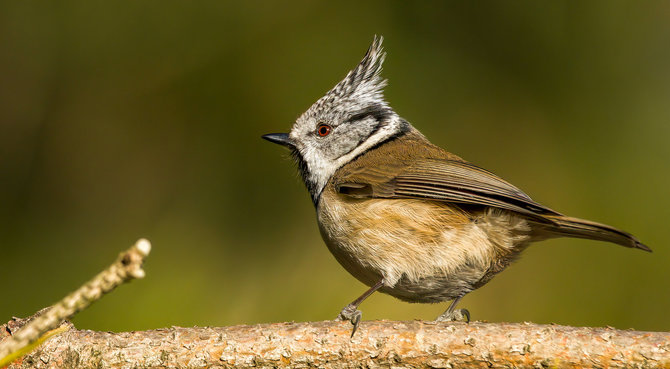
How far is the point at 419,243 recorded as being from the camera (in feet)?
9.73

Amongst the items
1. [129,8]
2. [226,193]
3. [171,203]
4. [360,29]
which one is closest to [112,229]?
[171,203]

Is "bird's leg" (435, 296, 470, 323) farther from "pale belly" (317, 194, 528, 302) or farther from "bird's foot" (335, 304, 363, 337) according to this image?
"bird's foot" (335, 304, 363, 337)

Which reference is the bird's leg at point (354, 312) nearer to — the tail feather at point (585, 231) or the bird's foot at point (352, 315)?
the bird's foot at point (352, 315)

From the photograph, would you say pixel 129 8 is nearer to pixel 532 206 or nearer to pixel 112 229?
pixel 112 229

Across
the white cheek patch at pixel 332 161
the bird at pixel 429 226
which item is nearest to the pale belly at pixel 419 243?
the bird at pixel 429 226

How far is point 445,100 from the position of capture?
3.43m

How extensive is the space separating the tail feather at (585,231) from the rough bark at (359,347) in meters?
0.43

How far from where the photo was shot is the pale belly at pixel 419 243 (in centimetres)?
295

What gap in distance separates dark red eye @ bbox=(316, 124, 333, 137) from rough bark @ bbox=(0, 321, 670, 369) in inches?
66.8

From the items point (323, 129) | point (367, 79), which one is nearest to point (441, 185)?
point (367, 79)

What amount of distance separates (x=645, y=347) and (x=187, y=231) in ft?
6.89

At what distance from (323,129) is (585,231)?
167 centimetres

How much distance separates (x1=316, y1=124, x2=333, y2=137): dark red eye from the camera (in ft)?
12.6

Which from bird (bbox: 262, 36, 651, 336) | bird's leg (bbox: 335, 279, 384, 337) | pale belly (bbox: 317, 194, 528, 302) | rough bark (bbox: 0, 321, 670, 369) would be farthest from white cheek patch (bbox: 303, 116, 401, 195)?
rough bark (bbox: 0, 321, 670, 369)
